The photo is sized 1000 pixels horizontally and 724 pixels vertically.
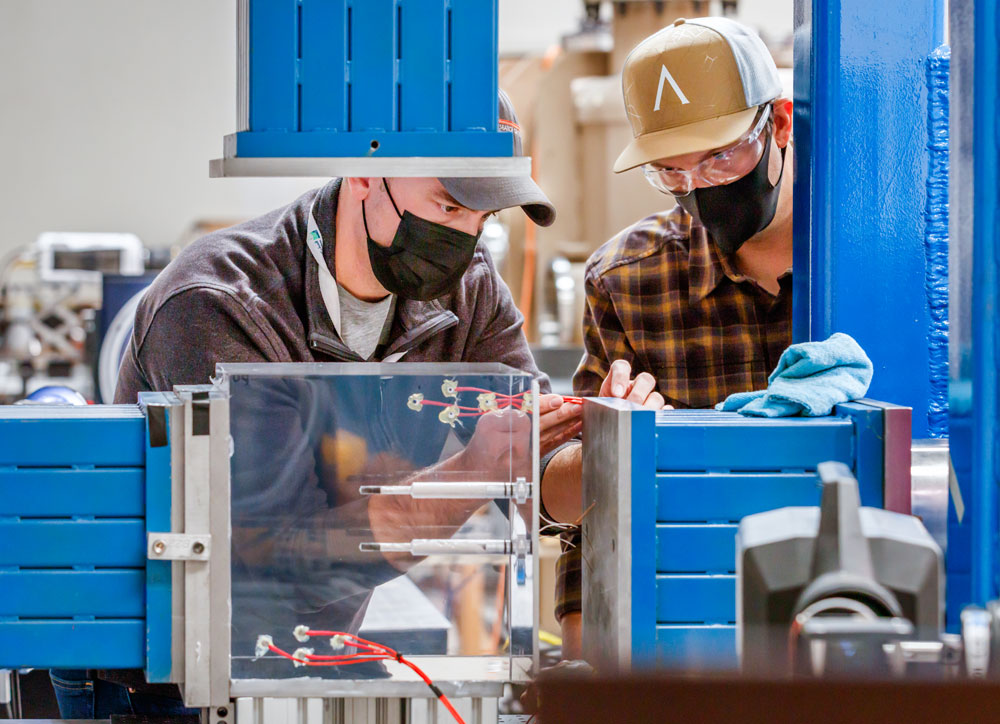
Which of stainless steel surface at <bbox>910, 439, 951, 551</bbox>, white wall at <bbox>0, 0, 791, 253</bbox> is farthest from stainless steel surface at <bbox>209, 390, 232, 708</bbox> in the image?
white wall at <bbox>0, 0, 791, 253</bbox>

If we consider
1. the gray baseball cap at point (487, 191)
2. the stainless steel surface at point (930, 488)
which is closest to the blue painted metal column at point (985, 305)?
the stainless steel surface at point (930, 488)

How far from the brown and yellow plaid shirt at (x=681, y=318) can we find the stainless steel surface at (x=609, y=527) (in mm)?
671

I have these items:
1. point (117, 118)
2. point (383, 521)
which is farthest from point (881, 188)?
point (117, 118)

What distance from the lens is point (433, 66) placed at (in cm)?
109

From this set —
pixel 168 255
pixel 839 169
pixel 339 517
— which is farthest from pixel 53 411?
pixel 168 255

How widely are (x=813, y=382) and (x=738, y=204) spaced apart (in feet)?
1.89

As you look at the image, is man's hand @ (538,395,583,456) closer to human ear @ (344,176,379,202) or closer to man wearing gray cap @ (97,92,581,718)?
Answer: man wearing gray cap @ (97,92,581,718)

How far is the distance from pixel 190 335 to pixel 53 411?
35 centimetres

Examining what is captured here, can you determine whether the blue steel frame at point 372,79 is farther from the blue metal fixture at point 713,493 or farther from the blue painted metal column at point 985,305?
the blue painted metal column at point 985,305

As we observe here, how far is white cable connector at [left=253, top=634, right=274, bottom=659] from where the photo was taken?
3.50 feet

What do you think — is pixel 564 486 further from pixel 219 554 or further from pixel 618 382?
Answer: pixel 219 554

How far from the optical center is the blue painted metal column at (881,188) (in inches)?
51.8

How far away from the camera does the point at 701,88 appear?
1.63 m

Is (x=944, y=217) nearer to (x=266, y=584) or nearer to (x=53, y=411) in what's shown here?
(x=266, y=584)
